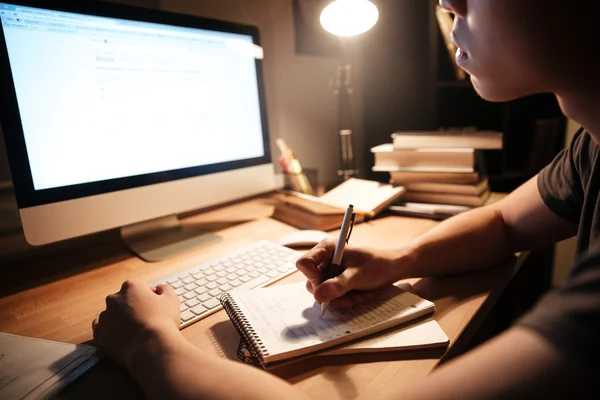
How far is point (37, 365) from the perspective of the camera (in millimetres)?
469

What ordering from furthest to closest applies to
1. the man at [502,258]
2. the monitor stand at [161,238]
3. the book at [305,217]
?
the book at [305,217] → the monitor stand at [161,238] → the man at [502,258]

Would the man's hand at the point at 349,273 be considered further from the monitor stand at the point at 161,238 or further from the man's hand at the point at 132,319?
the monitor stand at the point at 161,238

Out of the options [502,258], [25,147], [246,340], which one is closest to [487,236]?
[502,258]

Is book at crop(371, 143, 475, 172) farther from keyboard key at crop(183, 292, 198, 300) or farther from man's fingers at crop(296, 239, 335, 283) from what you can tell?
keyboard key at crop(183, 292, 198, 300)

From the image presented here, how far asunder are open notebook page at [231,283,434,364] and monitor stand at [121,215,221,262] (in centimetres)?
33

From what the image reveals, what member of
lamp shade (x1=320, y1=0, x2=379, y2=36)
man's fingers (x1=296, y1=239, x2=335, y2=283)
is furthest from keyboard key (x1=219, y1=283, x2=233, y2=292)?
lamp shade (x1=320, y1=0, x2=379, y2=36)

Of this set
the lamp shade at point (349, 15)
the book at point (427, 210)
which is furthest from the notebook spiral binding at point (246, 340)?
the lamp shade at point (349, 15)

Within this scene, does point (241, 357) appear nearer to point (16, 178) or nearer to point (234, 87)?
point (16, 178)

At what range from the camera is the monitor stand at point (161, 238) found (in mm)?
865

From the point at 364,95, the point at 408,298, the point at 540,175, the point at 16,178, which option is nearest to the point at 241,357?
the point at 408,298

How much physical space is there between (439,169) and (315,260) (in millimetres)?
609

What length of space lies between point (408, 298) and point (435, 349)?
11 centimetres

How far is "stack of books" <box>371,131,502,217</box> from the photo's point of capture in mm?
1043

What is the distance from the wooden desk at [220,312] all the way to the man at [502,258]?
0.04 m
